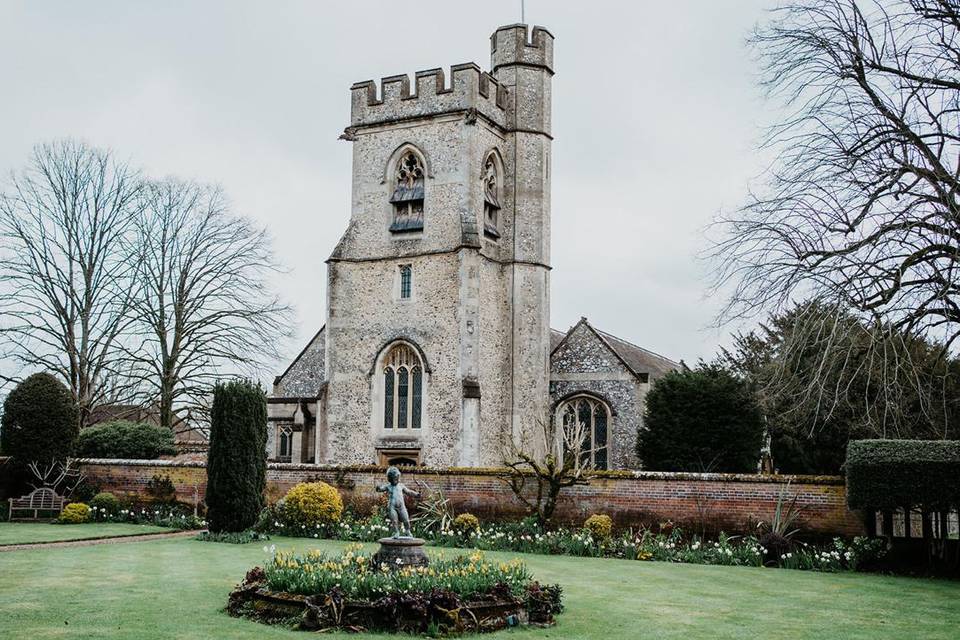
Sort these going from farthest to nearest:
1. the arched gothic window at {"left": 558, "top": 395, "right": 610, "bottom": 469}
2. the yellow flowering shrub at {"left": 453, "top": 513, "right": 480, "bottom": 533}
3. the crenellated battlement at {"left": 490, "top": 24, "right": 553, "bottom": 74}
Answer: the crenellated battlement at {"left": 490, "top": 24, "right": 553, "bottom": 74} → the arched gothic window at {"left": 558, "top": 395, "right": 610, "bottom": 469} → the yellow flowering shrub at {"left": 453, "top": 513, "right": 480, "bottom": 533}

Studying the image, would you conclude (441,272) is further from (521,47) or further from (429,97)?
(521,47)

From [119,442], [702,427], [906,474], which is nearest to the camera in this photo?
[906,474]

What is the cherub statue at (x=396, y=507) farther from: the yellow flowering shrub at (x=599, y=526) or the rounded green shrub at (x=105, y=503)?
the rounded green shrub at (x=105, y=503)

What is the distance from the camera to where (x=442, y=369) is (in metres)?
28.1

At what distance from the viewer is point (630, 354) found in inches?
1357

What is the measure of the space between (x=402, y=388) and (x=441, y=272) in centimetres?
373

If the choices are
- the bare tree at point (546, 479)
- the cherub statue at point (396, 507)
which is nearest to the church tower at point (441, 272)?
the bare tree at point (546, 479)

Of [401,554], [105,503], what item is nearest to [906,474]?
[401,554]

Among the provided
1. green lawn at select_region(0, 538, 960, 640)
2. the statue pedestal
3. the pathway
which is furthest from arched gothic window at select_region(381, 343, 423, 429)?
the statue pedestal

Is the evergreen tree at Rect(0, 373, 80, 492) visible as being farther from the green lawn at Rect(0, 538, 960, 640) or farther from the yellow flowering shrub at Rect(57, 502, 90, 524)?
the green lawn at Rect(0, 538, 960, 640)

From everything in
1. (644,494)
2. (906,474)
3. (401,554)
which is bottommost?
(401,554)

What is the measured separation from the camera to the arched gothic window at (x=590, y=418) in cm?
2973

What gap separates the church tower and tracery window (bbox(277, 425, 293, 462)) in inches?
184

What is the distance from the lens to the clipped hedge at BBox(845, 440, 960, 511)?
50.3 ft
